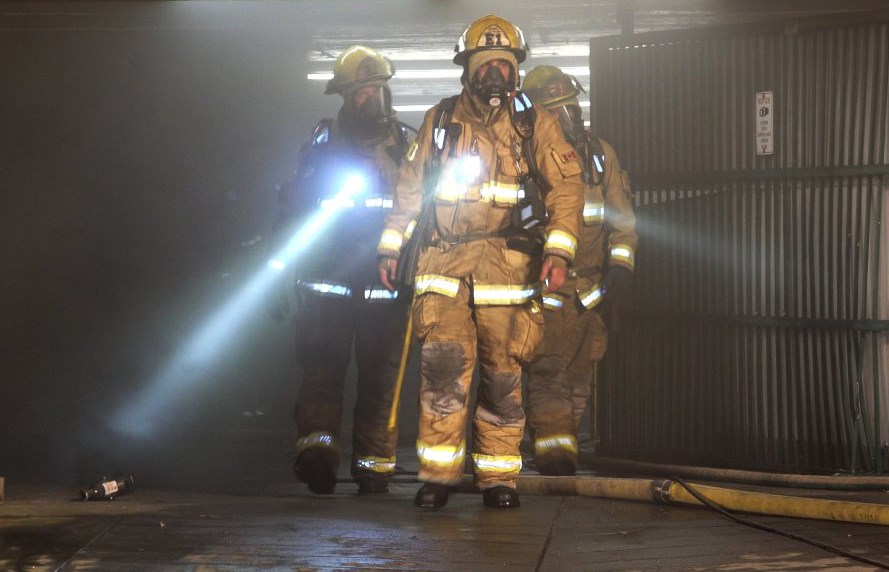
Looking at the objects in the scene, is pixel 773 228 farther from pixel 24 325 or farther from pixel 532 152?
pixel 24 325

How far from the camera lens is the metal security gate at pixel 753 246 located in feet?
23.9

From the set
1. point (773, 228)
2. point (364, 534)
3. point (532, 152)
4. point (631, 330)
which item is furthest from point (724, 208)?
point (364, 534)

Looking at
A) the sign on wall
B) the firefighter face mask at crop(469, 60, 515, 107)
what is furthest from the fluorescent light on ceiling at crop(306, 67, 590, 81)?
the firefighter face mask at crop(469, 60, 515, 107)

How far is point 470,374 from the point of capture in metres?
6.27

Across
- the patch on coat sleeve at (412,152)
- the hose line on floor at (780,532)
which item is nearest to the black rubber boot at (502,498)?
the hose line on floor at (780,532)

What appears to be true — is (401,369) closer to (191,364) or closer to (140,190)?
(191,364)

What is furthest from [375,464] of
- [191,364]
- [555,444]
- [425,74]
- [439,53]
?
[425,74]

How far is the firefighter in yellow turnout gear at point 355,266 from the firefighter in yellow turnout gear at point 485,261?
73cm

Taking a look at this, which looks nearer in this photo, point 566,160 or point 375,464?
point 566,160

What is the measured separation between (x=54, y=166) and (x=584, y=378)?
274 inches

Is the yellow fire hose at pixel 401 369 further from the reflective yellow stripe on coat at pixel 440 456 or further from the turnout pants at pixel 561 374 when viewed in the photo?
the reflective yellow stripe on coat at pixel 440 456

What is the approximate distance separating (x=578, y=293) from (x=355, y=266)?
54.9 inches

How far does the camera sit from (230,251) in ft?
46.3

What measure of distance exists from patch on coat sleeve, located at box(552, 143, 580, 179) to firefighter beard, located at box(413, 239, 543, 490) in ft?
1.43
